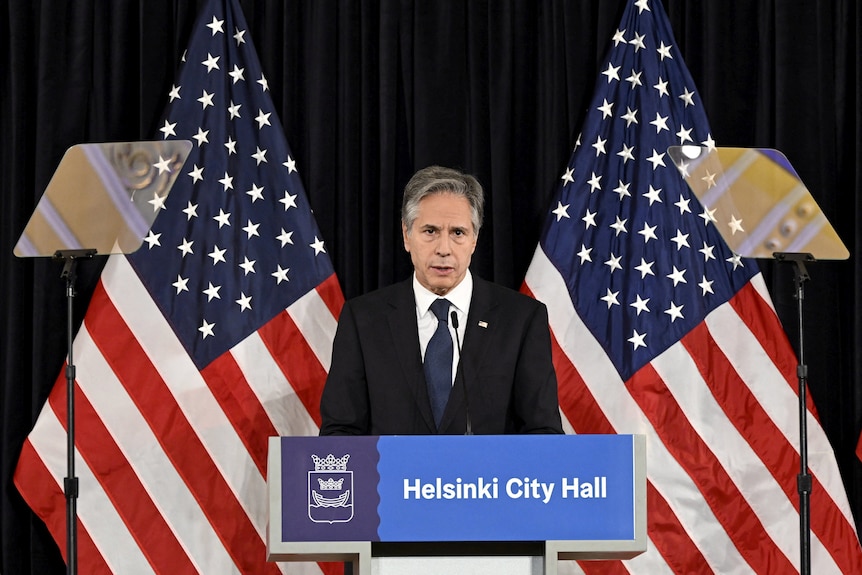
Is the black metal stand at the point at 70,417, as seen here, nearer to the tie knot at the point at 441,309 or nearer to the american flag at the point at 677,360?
the tie knot at the point at 441,309

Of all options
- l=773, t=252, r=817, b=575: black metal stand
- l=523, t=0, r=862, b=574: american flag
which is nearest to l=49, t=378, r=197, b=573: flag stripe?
l=523, t=0, r=862, b=574: american flag

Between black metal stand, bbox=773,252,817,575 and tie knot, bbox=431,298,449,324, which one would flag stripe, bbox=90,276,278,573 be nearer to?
tie knot, bbox=431,298,449,324

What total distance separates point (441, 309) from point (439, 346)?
0.10 meters

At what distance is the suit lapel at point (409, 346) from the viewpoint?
2.96 metres

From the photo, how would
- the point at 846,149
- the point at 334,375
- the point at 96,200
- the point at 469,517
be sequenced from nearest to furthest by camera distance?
1. the point at 469,517
2. the point at 334,375
3. the point at 96,200
4. the point at 846,149

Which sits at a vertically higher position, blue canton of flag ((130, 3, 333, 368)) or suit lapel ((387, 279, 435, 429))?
blue canton of flag ((130, 3, 333, 368))

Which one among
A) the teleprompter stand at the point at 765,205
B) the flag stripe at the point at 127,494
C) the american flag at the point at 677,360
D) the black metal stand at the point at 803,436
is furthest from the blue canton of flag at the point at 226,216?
the black metal stand at the point at 803,436

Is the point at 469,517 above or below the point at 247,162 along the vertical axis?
below

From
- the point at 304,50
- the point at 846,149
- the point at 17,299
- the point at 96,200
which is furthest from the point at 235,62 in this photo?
the point at 846,149

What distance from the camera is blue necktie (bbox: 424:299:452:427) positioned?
2979 mm

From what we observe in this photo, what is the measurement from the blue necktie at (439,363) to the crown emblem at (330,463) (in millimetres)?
874

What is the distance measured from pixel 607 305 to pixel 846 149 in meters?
1.20

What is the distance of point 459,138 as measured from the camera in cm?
427

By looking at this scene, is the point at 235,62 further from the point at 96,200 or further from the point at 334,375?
the point at 334,375
